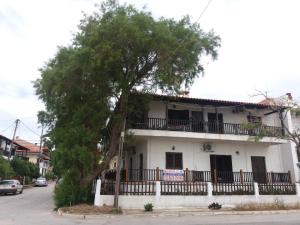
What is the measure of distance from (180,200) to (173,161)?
4.24 m

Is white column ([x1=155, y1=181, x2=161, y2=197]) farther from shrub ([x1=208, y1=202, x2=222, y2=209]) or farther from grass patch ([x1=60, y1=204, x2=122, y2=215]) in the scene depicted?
shrub ([x1=208, y1=202, x2=222, y2=209])

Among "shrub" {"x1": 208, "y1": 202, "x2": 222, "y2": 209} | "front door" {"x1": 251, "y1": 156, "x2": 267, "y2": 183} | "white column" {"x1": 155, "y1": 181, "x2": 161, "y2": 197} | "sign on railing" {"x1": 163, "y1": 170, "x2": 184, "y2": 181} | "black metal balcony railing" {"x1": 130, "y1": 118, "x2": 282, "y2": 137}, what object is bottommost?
"shrub" {"x1": 208, "y1": 202, "x2": 222, "y2": 209}

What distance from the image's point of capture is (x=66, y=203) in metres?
16.5

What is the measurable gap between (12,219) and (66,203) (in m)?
4.07

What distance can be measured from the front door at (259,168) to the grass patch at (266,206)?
150 inches

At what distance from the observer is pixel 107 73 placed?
1684cm

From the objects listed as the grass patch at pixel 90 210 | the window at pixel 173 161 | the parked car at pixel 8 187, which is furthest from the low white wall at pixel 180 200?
the parked car at pixel 8 187

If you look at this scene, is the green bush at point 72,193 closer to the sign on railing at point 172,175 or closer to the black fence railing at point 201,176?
the black fence railing at point 201,176

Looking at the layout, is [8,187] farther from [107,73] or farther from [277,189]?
[277,189]

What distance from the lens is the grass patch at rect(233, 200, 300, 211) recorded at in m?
16.2

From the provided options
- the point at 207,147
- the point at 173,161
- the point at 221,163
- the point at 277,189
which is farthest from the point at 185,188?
the point at 277,189

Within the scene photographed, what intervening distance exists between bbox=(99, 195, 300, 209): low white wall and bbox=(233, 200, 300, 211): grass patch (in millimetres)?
400

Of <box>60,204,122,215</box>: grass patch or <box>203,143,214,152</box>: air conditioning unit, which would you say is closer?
<box>60,204,122,215</box>: grass patch

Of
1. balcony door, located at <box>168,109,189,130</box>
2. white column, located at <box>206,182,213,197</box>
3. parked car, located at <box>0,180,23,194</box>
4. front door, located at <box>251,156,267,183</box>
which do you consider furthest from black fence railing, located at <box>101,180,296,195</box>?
parked car, located at <box>0,180,23,194</box>
